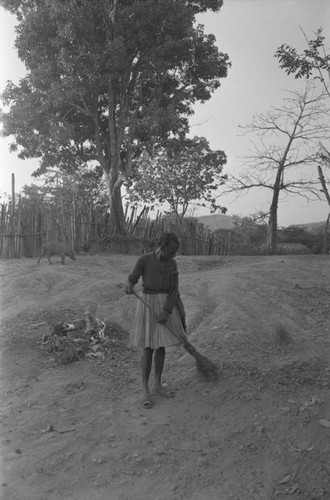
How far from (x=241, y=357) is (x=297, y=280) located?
289 centimetres

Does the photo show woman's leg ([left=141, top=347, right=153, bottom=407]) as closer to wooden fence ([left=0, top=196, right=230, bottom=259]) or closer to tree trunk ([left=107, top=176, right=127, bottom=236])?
wooden fence ([left=0, top=196, right=230, bottom=259])

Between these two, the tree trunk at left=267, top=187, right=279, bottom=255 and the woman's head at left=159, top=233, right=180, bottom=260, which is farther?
the tree trunk at left=267, top=187, right=279, bottom=255

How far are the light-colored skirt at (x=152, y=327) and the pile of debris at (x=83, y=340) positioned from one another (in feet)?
3.39

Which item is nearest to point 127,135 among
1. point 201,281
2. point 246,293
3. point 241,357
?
point 201,281

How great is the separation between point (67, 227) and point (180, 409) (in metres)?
7.48

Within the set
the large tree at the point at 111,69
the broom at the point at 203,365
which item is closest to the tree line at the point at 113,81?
the large tree at the point at 111,69

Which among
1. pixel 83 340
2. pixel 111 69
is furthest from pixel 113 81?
pixel 83 340

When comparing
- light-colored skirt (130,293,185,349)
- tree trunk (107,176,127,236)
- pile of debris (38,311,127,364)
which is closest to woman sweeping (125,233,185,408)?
light-colored skirt (130,293,185,349)

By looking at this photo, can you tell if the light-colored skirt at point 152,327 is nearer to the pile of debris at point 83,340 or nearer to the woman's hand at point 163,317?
the woman's hand at point 163,317

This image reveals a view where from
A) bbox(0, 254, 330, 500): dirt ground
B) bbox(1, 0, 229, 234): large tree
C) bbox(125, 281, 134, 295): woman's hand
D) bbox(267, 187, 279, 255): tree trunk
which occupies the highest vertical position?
bbox(1, 0, 229, 234): large tree

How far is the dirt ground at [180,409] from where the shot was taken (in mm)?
2781

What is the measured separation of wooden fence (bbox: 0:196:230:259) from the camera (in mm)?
9445

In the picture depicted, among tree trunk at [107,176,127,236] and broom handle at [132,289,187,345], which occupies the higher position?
tree trunk at [107,176,127,236]

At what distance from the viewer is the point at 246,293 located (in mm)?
6211
